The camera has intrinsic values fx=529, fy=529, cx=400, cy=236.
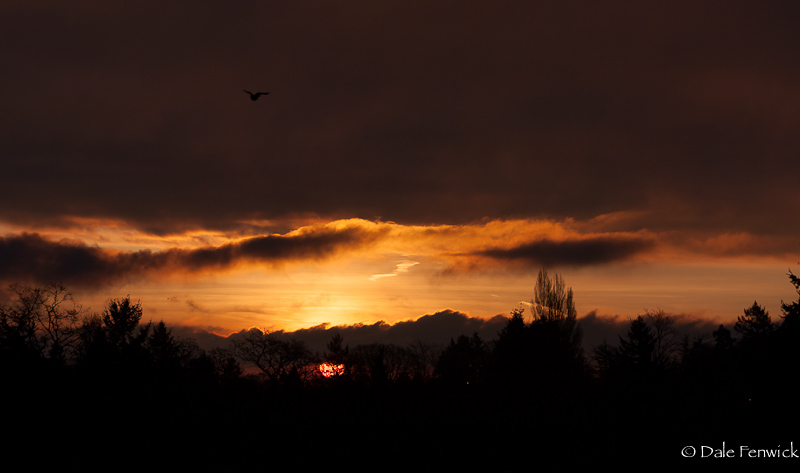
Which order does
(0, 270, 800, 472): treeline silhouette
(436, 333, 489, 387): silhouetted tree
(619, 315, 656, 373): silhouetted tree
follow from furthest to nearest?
(436, 333, 489, 387): silhouetted tree < (619, 315, 656, 373): silhouetted tree < (0, 270, 800, 472): treeline silhouette

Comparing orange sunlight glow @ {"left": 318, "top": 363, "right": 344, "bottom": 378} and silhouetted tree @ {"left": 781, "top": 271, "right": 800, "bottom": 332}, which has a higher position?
silhouetted tree @ {"left": 781, "top": 271, "right": 800, "bottom": 332}

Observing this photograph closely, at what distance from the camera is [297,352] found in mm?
68125

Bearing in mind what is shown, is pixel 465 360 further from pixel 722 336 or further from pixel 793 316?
pixel 793 316

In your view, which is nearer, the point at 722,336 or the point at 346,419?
the point at 346,419

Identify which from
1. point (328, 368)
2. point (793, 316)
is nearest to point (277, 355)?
point (328, 368)

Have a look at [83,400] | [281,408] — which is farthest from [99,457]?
[281,408]

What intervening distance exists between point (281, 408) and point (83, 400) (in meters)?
13.0

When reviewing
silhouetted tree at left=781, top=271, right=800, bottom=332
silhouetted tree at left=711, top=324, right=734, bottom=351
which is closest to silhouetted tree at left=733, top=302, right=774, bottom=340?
silhouetted tree at left=711, top=324, right=734, bottom=351

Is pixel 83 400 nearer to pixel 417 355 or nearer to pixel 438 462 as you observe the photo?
pixel 438 462

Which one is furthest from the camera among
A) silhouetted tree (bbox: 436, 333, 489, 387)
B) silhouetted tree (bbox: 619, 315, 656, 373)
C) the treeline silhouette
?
silhouetted tree (bbox: 436, 333, 489, 387)

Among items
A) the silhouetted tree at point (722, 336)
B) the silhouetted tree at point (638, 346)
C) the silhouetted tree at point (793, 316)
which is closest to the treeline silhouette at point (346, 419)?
the silhouetted tree at point (793, 316)

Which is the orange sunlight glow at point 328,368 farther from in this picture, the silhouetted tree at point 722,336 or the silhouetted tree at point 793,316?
the silhouetted tree at point 722,336

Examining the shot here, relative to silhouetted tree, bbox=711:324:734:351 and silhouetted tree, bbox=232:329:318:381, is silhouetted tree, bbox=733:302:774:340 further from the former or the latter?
silhouetted tree, bbox=232:329:318:381

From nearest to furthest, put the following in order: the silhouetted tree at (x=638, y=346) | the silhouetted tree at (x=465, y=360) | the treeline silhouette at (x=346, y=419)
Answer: the treeline silhouette at (x=346, y=419), the silhouetted tree at (x=638, y=346), the silhouetted tree at (x=465, y=360)
